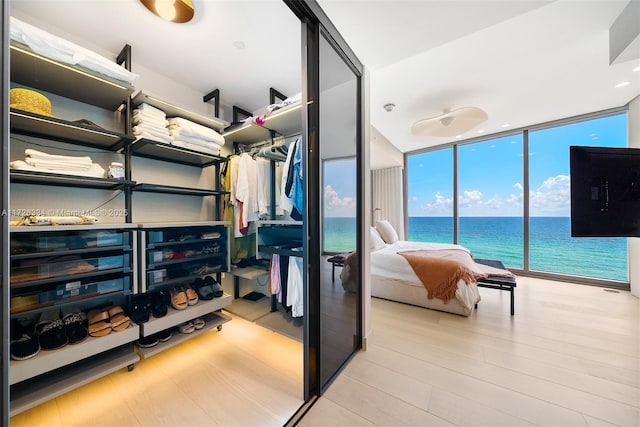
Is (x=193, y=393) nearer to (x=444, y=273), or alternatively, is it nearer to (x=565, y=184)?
(x=444, y=273)

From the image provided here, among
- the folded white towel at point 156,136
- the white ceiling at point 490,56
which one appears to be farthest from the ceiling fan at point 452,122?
the folded white towel at point 156,136

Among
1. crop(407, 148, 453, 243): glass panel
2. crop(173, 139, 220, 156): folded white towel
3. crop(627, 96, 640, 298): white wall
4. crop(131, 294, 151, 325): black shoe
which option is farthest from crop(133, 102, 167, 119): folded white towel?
crop(627, 96, 640, 298): white wall

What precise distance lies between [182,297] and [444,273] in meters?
2.64

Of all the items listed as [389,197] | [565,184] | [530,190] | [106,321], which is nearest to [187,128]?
[106,321]

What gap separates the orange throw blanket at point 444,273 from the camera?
2.36 meters

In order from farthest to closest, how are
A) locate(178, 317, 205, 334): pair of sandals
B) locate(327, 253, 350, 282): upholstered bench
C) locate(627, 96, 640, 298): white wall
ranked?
locate(627, 96, 640, 298): white wall < locate(178, 317, 205, 334): pair of sandals < locate(327, 253, 350, 282): upholstered bench

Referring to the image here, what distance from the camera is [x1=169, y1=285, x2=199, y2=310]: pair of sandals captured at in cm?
180

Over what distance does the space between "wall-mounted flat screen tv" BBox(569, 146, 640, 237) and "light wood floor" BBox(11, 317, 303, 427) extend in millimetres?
2230

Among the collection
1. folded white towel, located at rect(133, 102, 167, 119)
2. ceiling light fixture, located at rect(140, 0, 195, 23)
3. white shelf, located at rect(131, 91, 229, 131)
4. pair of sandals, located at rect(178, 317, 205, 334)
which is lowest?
pair of sandals, located at rect(178, 317, 205, 334)

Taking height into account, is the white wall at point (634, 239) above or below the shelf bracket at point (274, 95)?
below

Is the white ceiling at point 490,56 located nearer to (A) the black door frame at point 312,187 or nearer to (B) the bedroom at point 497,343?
(B) the bedroom at point 497,343

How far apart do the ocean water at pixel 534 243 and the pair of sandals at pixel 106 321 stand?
5.00 feet

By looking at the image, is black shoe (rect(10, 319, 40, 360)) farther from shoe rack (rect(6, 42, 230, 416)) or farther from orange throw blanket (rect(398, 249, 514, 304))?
orange throw blanket (rect(398, 249, 514, 304))

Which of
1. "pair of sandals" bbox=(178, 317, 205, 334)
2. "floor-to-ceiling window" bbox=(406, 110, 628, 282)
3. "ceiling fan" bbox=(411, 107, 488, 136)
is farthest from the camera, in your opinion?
"floor-to-ceiling window" bbox=(406, 110, 628, 282)
